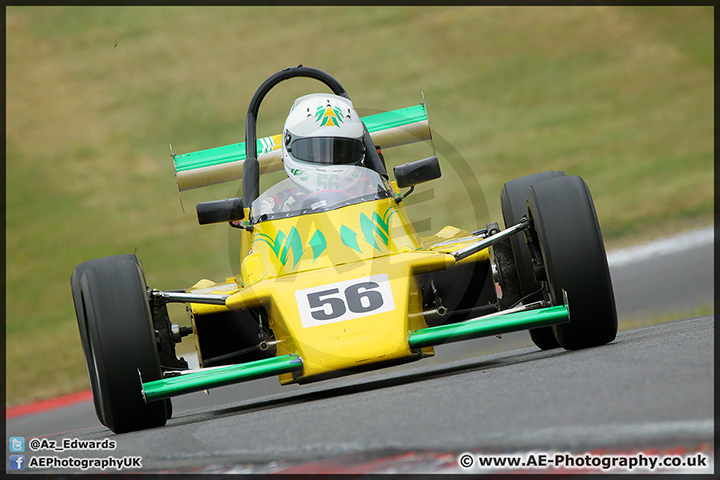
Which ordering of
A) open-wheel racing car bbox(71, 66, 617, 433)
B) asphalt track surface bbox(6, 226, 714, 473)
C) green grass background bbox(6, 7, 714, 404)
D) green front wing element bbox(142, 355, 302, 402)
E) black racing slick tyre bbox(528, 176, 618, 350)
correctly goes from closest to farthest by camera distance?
asphalt track surface bbox(6, 226, 714, 473), green front wing element bbox(142, 355, 302, 402), open-wheel racing car bbox(71, 66, 617, 433), black racing slick tyre bbox(528, 176, 618, 350), green grass background bbox(6, 7, 714, 404)

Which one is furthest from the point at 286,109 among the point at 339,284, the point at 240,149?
the point at 339,284

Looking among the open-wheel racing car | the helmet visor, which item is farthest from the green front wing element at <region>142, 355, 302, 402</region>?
the helmet visor

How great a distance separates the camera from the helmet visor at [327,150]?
→ 17.7 feet

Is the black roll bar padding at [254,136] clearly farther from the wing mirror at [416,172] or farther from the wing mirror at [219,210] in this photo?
the wing mirror at [416,172]

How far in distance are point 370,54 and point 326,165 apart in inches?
836

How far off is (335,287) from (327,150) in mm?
1476

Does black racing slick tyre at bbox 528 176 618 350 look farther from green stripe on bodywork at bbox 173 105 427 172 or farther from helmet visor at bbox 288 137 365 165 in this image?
green stripe on bodywork at bbox 173 105 427 172

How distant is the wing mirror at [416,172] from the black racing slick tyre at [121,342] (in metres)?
1.66

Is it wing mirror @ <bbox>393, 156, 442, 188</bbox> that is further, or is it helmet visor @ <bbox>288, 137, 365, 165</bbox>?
helmet visor @ <bbox>288, 137, 365, 165</bbox>

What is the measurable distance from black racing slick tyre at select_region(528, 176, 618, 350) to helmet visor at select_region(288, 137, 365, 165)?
148 centimetres

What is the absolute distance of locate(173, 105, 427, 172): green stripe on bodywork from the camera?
6648 mm

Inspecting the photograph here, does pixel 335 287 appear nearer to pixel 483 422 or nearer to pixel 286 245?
pixel 286 245

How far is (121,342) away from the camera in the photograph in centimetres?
404

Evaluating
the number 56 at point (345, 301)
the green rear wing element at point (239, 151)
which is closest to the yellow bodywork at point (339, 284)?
the number 56 at point (345, 301)
